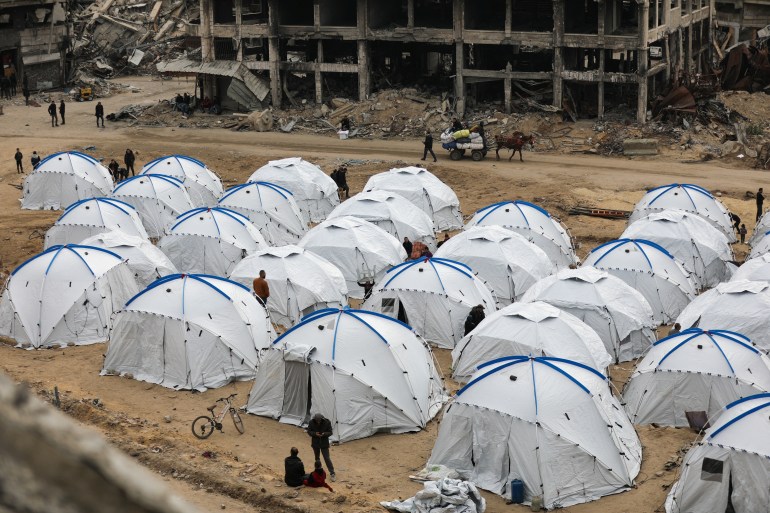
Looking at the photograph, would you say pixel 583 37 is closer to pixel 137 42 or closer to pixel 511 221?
pixel 511 221

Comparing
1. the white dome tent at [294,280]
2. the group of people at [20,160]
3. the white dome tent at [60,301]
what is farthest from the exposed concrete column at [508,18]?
the white dome tent at [60,301]

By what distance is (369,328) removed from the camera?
60.8 feet

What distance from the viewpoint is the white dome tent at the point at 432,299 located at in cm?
2269

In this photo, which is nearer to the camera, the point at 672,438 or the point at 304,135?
the point at 672,438

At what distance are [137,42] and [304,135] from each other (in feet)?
79.3

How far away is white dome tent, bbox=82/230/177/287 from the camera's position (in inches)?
965

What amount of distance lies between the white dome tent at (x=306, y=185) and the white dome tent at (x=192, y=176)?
142 cm

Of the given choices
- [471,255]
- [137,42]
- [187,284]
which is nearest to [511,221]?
[471,255]

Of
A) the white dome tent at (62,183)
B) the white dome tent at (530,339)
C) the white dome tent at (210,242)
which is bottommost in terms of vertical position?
the white dome tent at (530,339)

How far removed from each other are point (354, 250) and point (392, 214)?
3.29 m

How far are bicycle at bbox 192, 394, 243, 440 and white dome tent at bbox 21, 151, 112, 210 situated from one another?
56.4ft

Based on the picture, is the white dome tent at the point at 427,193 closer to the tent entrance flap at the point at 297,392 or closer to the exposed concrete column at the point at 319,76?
the tent entrance flap at the point at 297,392

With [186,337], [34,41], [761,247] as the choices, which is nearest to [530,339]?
[186,337]

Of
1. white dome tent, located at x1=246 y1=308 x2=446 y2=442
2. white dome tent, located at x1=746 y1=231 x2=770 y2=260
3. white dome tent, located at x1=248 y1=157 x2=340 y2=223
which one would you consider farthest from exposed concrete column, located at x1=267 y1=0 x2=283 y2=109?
white dome tent, located at x1=246 y1=308 x2=446 y2=442
